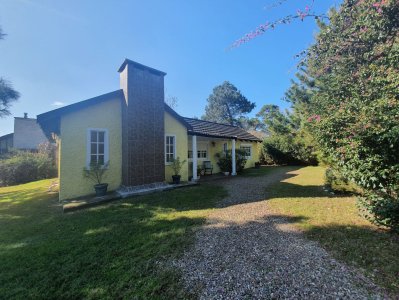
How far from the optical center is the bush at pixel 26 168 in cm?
1444

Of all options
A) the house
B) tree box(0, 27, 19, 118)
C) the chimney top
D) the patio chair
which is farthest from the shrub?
tree box(0, 27, 19, 118)

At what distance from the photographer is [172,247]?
3.70 metres

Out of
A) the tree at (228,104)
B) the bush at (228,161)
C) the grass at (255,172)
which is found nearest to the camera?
the grass at (255,172)

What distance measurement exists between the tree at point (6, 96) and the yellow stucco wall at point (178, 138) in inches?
366

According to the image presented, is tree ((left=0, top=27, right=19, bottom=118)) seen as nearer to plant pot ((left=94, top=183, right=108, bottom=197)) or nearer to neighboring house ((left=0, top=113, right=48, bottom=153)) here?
plant pot ((left=94, top=183, right=108, bottom=197))

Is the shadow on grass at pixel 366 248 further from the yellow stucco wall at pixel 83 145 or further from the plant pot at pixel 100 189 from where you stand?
the yellow stucco wall at pixel 83 145

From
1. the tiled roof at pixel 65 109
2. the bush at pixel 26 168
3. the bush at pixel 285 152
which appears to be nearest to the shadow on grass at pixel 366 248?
the tiled roof at pixel 65 109

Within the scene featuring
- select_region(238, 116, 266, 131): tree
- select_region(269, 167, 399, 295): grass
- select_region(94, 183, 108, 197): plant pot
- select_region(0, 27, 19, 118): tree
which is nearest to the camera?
select_region(269, 167, 399, 295): grass

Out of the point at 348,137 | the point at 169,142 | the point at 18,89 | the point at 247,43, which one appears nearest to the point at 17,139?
the point at 18,89

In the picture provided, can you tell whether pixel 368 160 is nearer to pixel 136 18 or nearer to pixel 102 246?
pixel 102 246

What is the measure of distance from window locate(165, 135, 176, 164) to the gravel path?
6142 millimetres

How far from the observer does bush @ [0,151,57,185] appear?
14.4 meters

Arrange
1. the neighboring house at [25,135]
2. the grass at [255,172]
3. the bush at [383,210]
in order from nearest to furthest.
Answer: the bush at [383,210] < the grass at [255,172] < the neighboring house at [25,135]

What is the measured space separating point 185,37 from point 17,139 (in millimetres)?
33873
